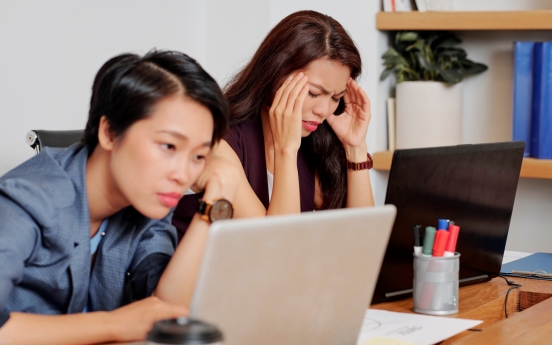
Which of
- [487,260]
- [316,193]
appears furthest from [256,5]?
[487,260]

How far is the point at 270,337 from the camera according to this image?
848 mm

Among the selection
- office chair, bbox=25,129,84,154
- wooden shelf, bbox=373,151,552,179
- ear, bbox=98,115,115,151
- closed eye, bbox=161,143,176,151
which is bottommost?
wooden shelf, bbox=373,151,552,179

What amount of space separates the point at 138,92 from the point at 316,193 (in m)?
0.97

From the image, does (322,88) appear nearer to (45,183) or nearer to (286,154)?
(286,154)

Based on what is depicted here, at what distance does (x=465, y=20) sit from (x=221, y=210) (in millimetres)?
1621

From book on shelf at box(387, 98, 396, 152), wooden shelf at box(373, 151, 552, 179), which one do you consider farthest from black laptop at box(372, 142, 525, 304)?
book on shelf at box(387, 98, 396, 152)

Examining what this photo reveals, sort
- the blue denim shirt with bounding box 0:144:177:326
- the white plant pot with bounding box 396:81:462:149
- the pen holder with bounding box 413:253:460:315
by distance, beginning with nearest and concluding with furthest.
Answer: the blue denim shirt with bounding box 0:144:177:326 → the pen holder with bounding box 413:253:460:315 → the white plant pot with bounding box 396:81:462:149

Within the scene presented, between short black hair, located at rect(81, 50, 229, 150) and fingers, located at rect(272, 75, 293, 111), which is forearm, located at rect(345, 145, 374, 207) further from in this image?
short black hair, located at rect(81, 50, 229, 150)

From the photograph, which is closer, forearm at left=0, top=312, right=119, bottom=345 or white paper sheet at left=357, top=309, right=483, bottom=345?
forearm at left=0, top=312, right=119, bottom=345

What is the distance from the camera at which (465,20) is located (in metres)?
2.49

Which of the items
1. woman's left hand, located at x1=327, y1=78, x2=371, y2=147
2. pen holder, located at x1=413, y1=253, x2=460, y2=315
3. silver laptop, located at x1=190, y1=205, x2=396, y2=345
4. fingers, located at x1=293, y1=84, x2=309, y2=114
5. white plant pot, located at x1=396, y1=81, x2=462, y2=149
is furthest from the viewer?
white plant pot, located at x1=396, y1=81, x2=462, y2=149

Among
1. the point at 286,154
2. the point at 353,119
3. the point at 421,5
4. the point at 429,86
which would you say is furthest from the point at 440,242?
the point at 421,5

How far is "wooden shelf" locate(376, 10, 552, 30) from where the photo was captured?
2396 mm

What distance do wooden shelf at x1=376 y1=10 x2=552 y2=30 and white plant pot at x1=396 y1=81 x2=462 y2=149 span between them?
198mm
